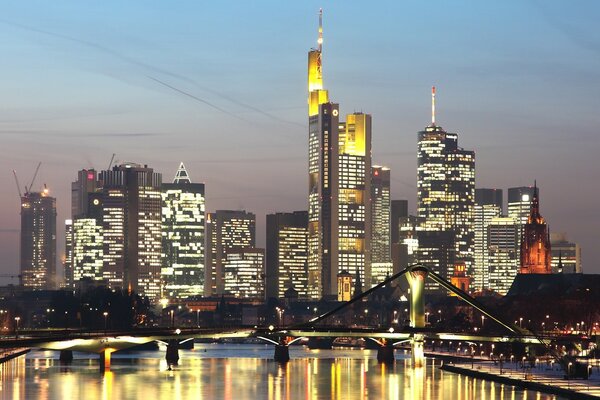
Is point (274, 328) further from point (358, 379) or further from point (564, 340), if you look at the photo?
point (564, 340)

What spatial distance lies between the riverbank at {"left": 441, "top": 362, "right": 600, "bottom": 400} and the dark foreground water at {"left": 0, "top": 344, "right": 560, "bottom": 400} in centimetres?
132

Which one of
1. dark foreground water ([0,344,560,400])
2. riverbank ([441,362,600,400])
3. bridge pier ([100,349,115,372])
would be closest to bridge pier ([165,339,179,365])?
dark foreground water ([0,344,560,400])

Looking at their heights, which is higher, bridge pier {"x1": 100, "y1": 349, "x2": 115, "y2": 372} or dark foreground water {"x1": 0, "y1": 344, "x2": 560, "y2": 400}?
bridge pier {"x1": 100, "y1": 349, "x2": 115, "y2": 372}

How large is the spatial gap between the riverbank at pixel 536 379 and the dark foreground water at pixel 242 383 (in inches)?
52.2

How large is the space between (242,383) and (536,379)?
27307mm

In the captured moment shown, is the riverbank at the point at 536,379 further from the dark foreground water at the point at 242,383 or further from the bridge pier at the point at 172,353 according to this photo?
the bridge pier at the point at 172,353

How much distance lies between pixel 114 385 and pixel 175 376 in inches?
694

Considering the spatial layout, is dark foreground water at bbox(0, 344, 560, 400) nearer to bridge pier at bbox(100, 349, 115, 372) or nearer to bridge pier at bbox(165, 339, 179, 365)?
bridge pier at bbox(100, 349, 115, 372)

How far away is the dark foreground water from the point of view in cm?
13362

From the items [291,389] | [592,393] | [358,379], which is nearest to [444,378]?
[358,379]

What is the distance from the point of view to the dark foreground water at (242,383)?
13362 cm

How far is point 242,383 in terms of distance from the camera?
15262 centimetres

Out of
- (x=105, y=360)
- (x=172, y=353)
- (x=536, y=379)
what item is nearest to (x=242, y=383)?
(x=105, y=360)

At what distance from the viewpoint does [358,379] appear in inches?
6270
